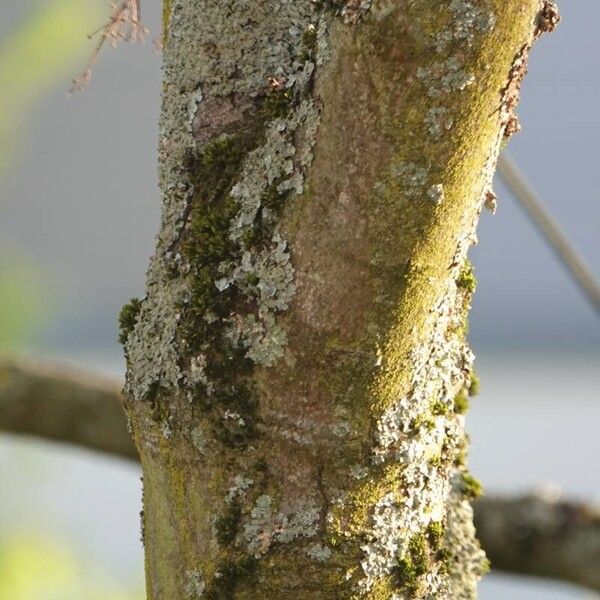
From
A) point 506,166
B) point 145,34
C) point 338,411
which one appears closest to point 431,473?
point 338,411

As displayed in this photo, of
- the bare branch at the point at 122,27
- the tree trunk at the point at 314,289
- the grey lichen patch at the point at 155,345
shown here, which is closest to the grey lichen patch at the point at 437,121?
the tree trunk at the point at 314,289

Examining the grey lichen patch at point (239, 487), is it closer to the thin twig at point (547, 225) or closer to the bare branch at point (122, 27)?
the bare branch at point (122, 27)

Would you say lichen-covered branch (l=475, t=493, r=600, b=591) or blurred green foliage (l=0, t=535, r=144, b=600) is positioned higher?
lichen-covered branch (l=475, t=493, r=600, b=591)

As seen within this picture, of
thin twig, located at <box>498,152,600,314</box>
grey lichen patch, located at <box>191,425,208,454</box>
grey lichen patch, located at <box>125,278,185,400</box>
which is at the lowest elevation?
grey lichen patch, located at <box>191,425,208,454</box>

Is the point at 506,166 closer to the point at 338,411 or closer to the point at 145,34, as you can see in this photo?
the point at 145,34

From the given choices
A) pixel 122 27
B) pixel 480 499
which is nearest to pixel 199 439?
pixel 122 27

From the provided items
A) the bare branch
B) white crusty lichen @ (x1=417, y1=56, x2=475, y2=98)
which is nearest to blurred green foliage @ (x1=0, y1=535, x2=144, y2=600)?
the bare branch

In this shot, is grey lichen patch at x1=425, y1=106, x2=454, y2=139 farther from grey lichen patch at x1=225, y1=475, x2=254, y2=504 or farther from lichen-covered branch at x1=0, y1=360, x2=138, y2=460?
lichen-covered branch at x1=0, y1=360, x2=138, y2=460

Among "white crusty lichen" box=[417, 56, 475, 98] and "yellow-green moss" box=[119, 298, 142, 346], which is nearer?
"white crusty lichen" box=[417, 56, 475, 98]

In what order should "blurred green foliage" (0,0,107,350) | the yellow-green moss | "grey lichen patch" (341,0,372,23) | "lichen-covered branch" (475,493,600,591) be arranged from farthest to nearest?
"blurred green foliage" (0,0,107,350) → "lichen-covered branch" (475,493,600,591) → the yellow-green moss → "grey lichen patch" (341,0,372,23)
